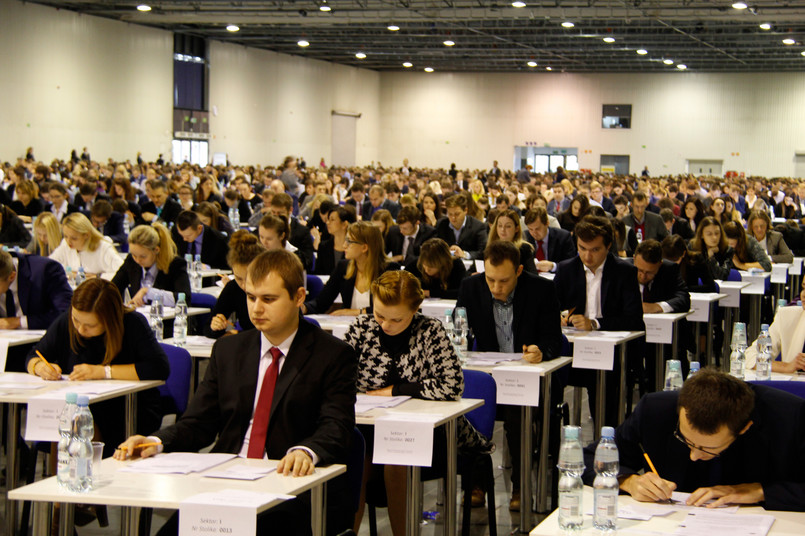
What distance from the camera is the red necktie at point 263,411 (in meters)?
3.56

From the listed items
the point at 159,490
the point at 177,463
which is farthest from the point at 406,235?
the point at 159,490

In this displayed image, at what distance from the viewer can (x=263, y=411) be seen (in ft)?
11.8

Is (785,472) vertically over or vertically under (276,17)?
under

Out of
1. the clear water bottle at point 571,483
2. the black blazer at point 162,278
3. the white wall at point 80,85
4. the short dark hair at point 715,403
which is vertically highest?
the white wall at point 80,85

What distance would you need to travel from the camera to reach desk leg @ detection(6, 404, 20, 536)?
468cm

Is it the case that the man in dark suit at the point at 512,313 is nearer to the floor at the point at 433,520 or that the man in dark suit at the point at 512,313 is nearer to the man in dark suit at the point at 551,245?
the floor at the point at 433,520

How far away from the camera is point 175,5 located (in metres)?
26.7

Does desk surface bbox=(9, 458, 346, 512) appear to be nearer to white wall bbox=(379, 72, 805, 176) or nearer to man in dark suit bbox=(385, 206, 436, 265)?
man in dark suit bbox=(385, 206, 436, 265)

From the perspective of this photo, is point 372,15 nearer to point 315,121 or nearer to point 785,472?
point 315,121

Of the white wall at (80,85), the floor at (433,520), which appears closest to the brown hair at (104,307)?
the floor at (433,520)

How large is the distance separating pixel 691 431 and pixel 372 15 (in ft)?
84.0

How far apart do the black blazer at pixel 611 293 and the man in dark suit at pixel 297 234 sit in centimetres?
343

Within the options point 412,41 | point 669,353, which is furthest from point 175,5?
point 669,353

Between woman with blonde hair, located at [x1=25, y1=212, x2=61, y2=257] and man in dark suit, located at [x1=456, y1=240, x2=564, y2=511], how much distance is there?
4816mm
